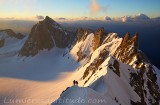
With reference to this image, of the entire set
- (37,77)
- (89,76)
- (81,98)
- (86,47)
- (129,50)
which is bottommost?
(37,77)

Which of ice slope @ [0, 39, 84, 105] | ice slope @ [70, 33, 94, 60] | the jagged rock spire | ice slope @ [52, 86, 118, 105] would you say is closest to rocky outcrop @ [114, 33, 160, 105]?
ice slope @ [52, 86, 118, 105]

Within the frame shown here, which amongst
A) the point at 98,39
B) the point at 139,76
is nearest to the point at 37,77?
the point at 98,39

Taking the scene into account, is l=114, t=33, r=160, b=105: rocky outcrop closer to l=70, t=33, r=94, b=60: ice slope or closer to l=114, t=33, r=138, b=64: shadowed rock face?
l=114, t=33, r=138, b=64: shadowed rock face

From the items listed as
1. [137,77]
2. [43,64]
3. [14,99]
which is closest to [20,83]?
[14,99]

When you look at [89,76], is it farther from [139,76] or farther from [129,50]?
[139,76]

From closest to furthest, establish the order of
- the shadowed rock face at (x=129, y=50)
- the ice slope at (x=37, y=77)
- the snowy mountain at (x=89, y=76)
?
the snowy mountain at (x=89, y=76) → the shadowed rock face at (x=129, y=50) → the ice slope at (x=37, y=77)

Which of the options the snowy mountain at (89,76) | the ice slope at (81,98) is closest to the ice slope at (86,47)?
the snowy mountain at (89,76)

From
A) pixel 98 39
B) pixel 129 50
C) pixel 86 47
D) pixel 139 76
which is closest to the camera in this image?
pixel 139 76

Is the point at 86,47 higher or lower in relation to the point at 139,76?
lower

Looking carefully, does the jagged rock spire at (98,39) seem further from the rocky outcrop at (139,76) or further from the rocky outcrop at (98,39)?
the rocky outcrop at (139,76)
